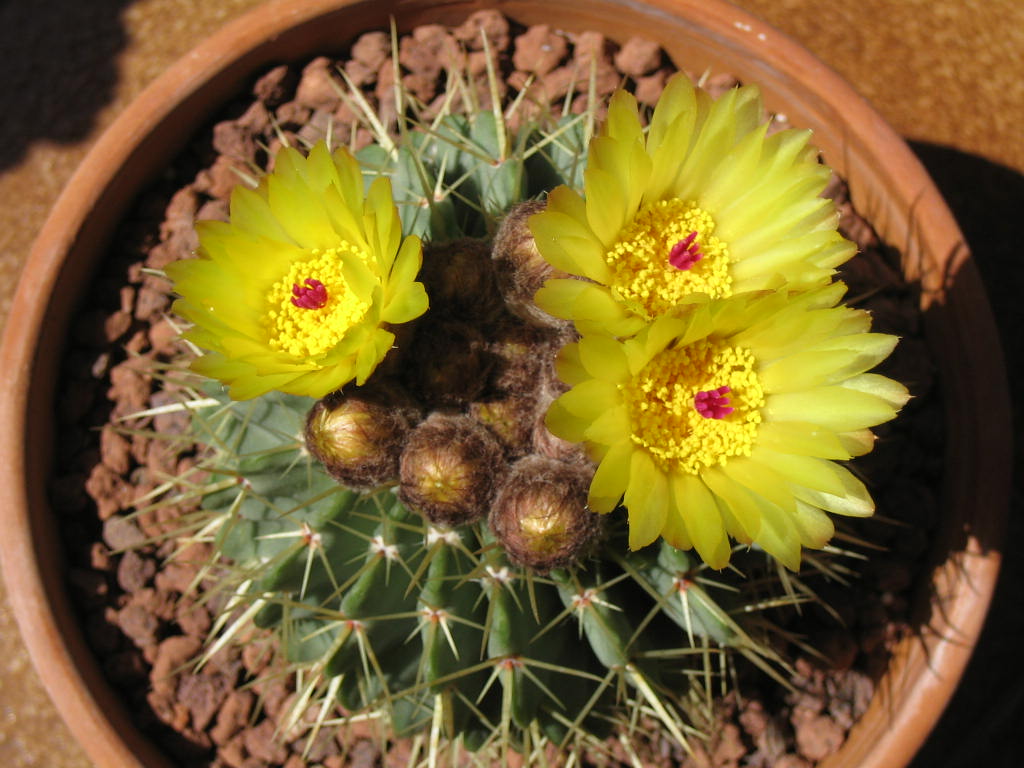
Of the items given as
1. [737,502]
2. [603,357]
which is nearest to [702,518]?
[737,502]

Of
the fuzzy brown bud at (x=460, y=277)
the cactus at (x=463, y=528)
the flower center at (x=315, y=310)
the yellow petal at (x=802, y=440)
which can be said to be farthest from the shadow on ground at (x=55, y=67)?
→ the yellow petal at (x=802, y=440)

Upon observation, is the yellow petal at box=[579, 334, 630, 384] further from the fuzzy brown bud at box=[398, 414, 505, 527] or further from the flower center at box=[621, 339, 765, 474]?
the fuzzy brown bud at box=[398, 414, 505, 527]

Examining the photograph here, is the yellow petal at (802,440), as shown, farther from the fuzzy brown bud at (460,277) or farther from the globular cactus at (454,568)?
the fuzzy brown bud at (460,277)

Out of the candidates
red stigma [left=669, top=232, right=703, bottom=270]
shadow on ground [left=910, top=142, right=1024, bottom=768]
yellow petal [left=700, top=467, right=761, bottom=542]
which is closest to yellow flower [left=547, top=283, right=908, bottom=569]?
yellow petal [left=700, top=467, right=761, bottom=542]

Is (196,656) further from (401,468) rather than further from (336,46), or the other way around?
(336,46)

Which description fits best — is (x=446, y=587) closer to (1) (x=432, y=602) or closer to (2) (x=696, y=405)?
(1) (x=432, y=602)

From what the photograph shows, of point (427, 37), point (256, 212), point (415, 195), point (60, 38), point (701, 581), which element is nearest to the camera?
point (256, 212)

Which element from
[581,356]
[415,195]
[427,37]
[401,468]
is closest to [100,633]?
[401,468]
